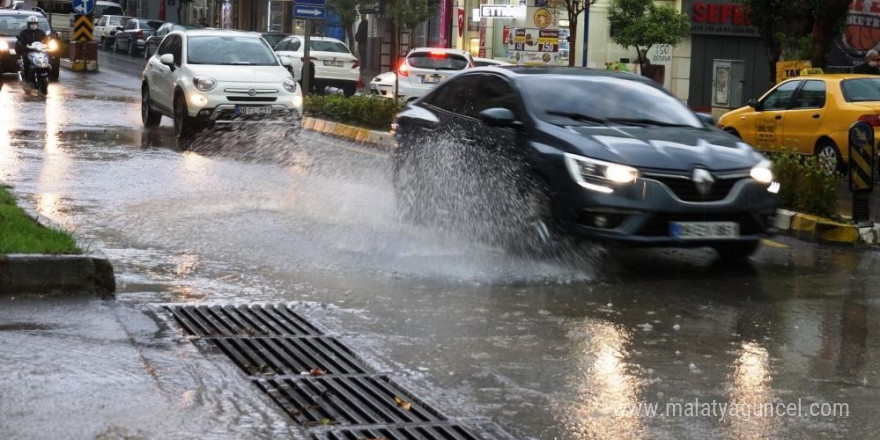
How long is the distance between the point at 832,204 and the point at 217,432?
26.5 feet

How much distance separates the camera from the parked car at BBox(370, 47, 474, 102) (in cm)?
2762

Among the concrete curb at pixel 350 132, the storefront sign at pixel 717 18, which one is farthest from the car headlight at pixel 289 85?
the storefront sign at pixel 717 18

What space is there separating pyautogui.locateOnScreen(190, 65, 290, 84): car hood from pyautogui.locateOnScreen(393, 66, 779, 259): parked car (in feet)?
27.9

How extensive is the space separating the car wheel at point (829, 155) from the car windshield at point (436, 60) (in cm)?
1172

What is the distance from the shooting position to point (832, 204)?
1186 centimetres

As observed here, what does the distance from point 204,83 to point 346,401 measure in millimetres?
14058

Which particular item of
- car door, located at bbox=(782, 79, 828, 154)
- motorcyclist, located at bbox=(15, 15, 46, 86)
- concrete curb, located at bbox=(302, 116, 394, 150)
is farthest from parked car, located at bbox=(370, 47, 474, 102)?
car door, located at bbox=(782, 79, 828, 154)

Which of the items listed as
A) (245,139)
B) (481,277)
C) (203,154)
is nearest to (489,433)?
(481,277)

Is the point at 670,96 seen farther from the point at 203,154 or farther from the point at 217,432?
the point at 203,154

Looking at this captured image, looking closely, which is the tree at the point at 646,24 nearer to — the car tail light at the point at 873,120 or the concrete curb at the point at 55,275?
the car tail light at the point at 873,120

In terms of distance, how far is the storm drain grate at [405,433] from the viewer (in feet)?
17.4

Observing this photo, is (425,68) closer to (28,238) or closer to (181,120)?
(181,120)

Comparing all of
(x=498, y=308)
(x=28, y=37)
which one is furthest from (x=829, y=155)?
(x=28, y=37)

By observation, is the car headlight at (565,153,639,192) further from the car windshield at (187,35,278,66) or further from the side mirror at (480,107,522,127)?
the car windshield at (187,35,278,66)
